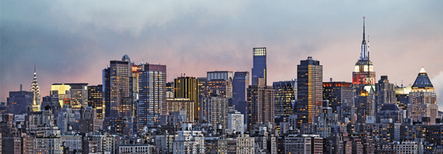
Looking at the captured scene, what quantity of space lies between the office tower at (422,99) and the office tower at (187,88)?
3954 cm

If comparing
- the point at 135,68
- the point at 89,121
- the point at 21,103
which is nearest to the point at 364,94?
the point at 135,68

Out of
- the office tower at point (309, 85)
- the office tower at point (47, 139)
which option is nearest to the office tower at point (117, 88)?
the office tower at point (309, 85)

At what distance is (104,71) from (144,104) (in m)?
12.7

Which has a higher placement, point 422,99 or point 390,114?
point 422,99

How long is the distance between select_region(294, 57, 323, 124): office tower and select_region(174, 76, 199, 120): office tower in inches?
731

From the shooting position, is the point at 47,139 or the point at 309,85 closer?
the point at 47,139

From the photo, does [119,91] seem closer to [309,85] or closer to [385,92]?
[309,85]

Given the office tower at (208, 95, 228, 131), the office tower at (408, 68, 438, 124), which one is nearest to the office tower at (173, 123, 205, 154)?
the office tower at (208, 95, 228, 131)

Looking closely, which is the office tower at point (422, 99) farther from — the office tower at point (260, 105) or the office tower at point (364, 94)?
the office tower at point (260, 105)

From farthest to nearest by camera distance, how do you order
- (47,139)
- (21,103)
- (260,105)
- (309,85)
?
(309,85)
(260,105)
(21,103)
(47,139)

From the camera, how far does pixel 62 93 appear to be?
542 feet

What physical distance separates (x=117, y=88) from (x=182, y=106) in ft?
44.0

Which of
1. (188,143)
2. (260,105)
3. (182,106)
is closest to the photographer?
(188,143)

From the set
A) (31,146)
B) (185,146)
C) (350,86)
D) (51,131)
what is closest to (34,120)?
(51,131)
